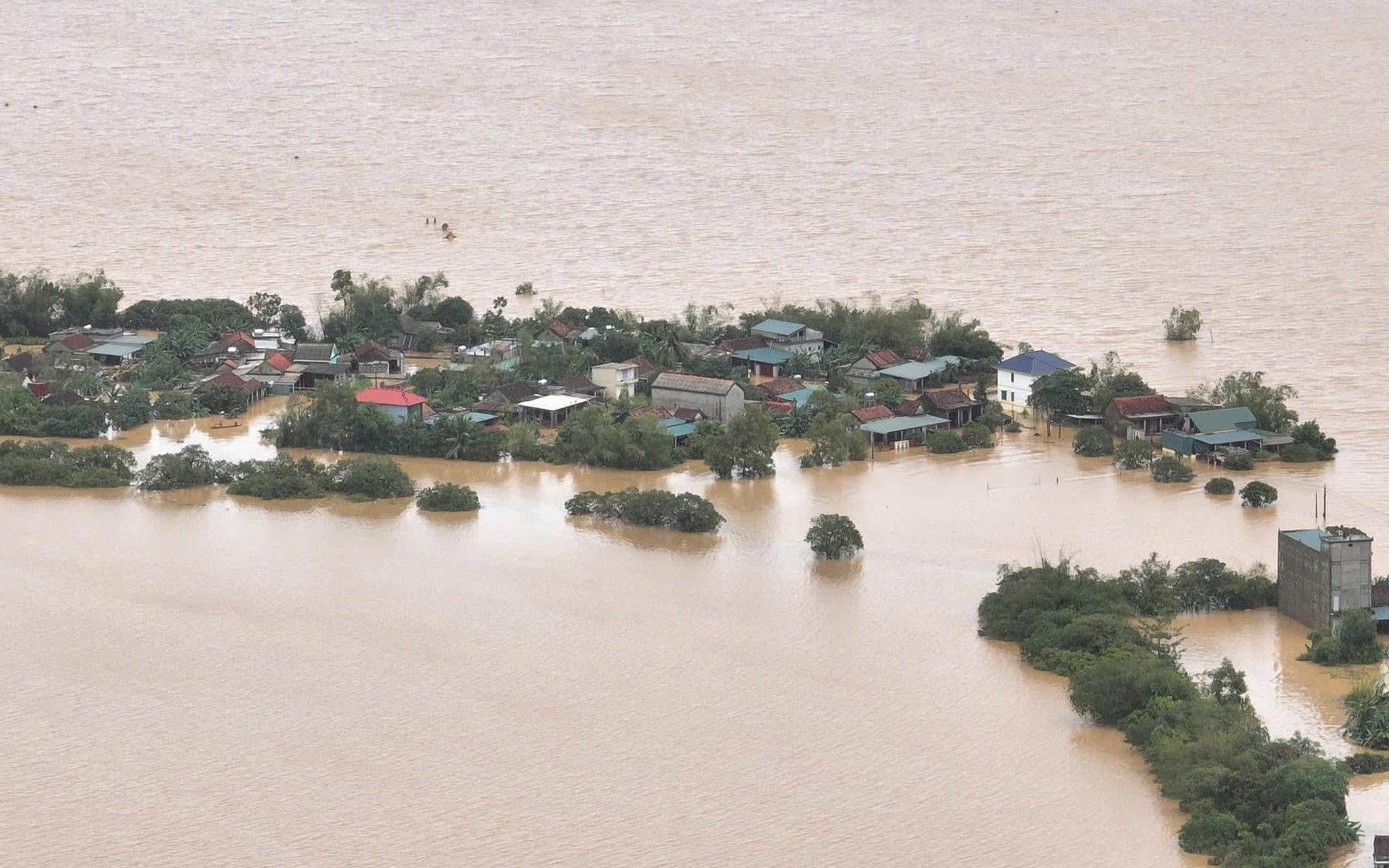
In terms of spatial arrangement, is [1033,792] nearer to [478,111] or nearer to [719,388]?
[719,388]

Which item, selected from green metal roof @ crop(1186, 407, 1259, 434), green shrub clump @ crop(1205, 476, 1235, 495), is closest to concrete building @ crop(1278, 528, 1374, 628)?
green shrub clump @ crop(1205, 476, 1235, 495)

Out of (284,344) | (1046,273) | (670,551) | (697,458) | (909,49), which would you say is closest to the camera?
(670,551)

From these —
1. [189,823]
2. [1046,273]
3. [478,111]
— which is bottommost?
[189,823]

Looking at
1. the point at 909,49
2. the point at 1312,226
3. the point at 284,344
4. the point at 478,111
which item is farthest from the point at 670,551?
the point at 909,49

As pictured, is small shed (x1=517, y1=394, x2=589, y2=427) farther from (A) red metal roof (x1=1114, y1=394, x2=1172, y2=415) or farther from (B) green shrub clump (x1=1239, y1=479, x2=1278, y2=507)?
(B) green shrub clump (x1=1239, y1=479, x2=1278, y2=507)

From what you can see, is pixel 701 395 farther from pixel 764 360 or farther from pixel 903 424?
pixel 764 360

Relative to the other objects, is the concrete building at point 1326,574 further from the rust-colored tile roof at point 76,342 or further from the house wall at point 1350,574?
the rust-colored tile roof at point 76,342
